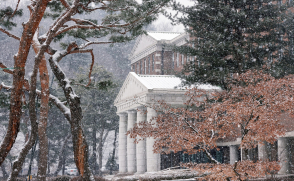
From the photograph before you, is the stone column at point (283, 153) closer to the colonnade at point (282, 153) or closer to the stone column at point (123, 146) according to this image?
the colonnade at point (282, 153)

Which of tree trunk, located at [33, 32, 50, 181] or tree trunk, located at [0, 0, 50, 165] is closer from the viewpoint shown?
tree trunk, located at [0, 0, 50, 165]

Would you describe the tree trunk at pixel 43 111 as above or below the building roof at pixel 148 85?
below

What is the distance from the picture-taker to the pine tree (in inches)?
795

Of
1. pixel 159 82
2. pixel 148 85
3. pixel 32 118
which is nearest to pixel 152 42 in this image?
pixel 159 82

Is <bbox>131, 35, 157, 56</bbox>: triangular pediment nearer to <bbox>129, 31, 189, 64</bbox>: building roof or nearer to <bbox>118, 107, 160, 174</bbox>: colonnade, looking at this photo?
<bbox>129, 31, 189, 64</bbox>: building roof

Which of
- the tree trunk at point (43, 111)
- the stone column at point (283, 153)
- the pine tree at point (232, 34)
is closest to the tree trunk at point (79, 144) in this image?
the tree trunk at point (43, 111)

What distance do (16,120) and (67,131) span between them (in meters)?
40.7

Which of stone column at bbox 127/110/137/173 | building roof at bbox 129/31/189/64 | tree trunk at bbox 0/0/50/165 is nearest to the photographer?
tree trunk at bbox 0/0/50/165

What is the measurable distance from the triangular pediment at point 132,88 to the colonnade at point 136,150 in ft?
4.97

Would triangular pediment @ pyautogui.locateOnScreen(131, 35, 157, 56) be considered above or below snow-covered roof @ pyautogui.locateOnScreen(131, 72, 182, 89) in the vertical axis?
above

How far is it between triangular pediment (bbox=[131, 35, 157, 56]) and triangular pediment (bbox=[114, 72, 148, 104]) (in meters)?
10.4

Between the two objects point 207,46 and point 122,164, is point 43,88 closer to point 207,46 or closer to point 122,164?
point 207,46

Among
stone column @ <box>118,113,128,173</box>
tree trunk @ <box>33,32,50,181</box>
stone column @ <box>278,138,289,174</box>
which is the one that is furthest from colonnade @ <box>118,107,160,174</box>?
tree trunk @ <box>33,32,50,181</box>

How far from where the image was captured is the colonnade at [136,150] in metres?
31.6
